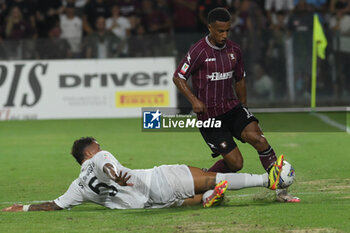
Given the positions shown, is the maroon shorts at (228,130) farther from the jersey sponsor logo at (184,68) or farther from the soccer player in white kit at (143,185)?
the jersey sponsor logo at (184,68)

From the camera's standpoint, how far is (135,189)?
9.79 metres

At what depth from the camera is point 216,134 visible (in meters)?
10.4

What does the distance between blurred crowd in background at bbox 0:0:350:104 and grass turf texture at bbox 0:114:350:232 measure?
1771 millimetres

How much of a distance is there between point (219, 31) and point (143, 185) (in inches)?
80.0

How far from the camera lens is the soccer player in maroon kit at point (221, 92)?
10.2m

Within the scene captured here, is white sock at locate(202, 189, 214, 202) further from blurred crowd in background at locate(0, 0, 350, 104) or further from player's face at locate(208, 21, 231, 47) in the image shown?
blurred crowd in background at locate(0, 0, 350, 104)

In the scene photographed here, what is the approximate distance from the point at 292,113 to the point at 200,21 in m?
3.65

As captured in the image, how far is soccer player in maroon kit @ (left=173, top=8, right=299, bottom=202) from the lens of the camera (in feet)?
33.4

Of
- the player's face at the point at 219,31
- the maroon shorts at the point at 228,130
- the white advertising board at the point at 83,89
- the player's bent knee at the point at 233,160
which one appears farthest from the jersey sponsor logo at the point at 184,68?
the white advertising board at the point at 83,89

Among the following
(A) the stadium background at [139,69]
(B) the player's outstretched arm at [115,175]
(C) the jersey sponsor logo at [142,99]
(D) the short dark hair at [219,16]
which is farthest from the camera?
(C) the jersey sponsor logo at [142,99]

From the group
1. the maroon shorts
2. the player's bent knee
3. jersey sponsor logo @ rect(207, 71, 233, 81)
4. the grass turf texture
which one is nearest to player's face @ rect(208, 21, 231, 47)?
jersey sponsor logo @ rect(207, 71, 233, 81)

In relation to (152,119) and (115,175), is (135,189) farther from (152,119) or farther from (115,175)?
(152,119)

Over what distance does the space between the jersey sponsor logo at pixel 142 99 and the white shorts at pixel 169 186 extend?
1216 cm

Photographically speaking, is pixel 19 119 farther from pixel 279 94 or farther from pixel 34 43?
pixel 279 94
